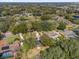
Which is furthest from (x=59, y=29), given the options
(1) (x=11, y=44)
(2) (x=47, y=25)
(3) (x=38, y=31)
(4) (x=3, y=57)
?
(4) (x=3, y=57)

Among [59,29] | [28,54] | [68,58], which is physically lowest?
[59,29]

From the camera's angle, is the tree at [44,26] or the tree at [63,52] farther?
the tree at [44,26]

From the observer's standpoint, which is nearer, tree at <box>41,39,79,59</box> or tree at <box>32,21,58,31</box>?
tree at <box>41,39,79,59</box>

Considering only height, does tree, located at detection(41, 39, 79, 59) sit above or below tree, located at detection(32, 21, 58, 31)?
above

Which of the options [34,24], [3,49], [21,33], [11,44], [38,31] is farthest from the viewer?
[34,24]

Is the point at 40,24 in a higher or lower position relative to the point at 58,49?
lower

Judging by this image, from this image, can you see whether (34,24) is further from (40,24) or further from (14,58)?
(14,58)

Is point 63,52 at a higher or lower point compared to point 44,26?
higher

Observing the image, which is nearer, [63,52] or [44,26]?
[63,52]

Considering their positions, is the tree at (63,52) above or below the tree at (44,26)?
above

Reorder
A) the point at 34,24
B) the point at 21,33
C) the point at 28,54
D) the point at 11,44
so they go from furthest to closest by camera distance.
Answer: the point at 34,24
the point at 21,33
the point at 11,44
the point at 28,54

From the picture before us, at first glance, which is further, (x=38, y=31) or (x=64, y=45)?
(x=38, y=31)
